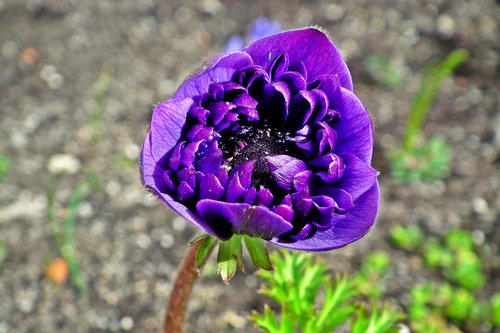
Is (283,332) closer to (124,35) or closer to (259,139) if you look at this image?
(259,139)

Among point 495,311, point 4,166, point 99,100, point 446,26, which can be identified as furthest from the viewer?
point 446,26

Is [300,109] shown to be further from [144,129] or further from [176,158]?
[144,129]

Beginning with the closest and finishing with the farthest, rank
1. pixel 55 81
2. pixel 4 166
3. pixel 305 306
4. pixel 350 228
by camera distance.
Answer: pixel 350 228 < pixel 305 306 < pixel 4 166 < pixel 55 81

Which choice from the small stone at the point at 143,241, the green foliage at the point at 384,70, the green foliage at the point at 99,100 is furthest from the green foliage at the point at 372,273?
the green foliage at the point at 99,100

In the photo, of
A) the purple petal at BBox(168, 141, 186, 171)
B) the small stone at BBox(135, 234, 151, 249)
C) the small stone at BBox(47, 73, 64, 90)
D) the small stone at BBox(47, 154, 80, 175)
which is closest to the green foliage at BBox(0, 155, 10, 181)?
the small stone at BBox(47, 154, 80, 175)

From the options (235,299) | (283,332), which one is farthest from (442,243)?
(283,332)

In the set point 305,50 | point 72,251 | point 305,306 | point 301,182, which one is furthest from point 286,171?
point 72,251
